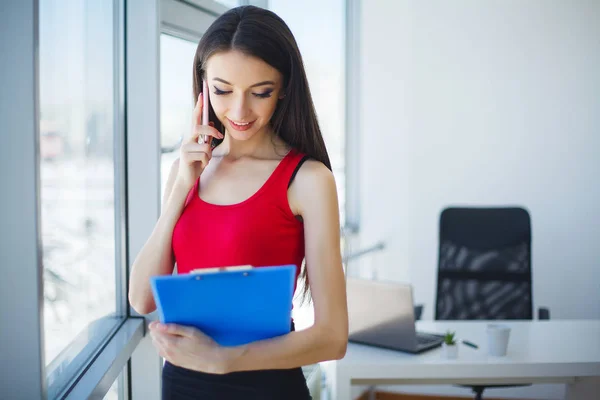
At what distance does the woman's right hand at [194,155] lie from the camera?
52.1 inches

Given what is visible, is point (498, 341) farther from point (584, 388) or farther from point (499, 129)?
point (499, 129)

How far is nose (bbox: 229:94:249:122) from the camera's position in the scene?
1.26m

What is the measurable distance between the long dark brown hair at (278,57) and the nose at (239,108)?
3.7 inches

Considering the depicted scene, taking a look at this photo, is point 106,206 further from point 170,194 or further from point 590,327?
point 590,327

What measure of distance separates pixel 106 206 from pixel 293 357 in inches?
45.4

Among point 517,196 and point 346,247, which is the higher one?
point 517,196

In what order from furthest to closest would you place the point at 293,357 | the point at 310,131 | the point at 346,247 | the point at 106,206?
the point at 346,247 < the point at 106,206 < the point at 310,131 < the point at 293,357

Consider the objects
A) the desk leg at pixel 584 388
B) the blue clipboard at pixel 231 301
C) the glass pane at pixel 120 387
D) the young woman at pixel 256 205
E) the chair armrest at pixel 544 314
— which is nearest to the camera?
the blue clipboard at pixel 231 301

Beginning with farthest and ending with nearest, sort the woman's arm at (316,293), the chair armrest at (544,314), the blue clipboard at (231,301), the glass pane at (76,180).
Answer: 1. the chair armrest at (544,314)
2. the glass pane at (76,180)
3. the woman's arm at (316,293)
4. the blue clipboard at (231,301)

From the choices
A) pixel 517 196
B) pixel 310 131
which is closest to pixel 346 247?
pixel 517 196

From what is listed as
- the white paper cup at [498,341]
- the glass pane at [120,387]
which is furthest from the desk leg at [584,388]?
the glass pane at [120,387]

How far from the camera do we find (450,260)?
3105 millimetres

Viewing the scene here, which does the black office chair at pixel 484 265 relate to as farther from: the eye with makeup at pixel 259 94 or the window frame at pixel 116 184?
the eye with makeup at pixel 259 94

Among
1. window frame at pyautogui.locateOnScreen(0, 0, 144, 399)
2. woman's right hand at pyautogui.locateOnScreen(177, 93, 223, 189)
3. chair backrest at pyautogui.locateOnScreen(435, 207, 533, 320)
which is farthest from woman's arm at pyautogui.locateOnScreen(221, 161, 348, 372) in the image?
chair backrest at pyautogui.locateOnScreen(435, 207, 533, 320)
